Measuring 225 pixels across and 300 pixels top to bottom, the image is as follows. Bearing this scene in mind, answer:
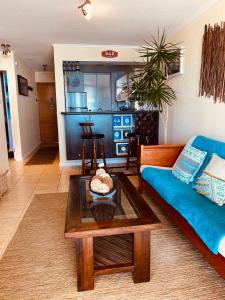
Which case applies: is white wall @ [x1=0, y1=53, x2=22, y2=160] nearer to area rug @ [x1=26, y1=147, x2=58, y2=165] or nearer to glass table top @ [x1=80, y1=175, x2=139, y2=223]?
area rug @ [x1=26, y1=147, x2=58, y2=165]

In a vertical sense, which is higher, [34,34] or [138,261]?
[34,34]

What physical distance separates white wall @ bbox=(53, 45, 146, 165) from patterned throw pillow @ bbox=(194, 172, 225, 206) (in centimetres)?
297

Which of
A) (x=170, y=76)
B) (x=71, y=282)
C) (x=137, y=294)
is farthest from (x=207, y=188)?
(x=170, y=76)

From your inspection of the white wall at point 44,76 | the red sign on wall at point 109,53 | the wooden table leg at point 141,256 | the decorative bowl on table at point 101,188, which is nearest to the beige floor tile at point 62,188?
the decorative bowl on table at point 101,188

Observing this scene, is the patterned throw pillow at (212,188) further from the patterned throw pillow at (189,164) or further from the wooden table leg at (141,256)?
the wooden table leg at (141,256)

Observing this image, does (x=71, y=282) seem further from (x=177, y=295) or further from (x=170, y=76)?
(x=170, y=76)

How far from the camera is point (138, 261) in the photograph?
4.64 ft

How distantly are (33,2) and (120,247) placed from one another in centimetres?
258

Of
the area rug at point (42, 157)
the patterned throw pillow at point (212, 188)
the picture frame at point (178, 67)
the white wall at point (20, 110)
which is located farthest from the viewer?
the area rug at point (42, 157)

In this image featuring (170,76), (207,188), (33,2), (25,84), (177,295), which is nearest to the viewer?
(177,295)

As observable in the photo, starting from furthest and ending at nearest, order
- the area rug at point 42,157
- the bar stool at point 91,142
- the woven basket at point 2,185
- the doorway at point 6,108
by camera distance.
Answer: the area rug at point 42,157
the doorway at point 6,108
the bar stool at point 91,142
the woven basket at point 2,185

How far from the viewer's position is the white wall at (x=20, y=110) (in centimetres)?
437

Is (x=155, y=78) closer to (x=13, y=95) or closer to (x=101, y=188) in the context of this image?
(x=101, y=188)

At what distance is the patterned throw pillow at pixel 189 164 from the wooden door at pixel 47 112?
5244 millimetres
